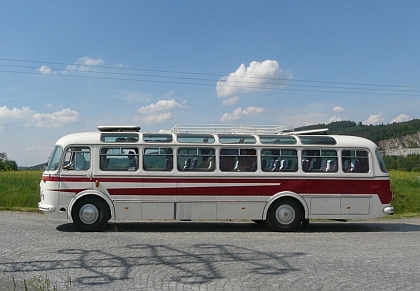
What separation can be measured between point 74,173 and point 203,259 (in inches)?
218

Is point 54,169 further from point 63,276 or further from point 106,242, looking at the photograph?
point 63,276

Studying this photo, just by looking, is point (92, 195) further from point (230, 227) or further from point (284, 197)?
point (284, 197)

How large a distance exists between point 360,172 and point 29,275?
957cm

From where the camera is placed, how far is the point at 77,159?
1330 centimetres

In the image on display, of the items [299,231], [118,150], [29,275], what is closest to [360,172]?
[299,231]

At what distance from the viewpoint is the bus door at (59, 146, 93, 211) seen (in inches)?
514

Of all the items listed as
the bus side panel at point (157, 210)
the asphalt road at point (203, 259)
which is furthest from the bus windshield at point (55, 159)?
the bus side panel at point (157, 210)

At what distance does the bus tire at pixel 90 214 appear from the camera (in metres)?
13.1

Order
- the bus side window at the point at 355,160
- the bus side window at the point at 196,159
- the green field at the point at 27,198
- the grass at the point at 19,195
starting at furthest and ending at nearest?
1. the green field at the point at 27,198
2. the grass at the point at 19,195
3. the bus side window at the point at 355,160
4. the bus side window at the point at 196,159

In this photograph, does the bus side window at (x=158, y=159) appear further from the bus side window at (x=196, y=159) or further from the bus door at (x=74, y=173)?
Answer: the bus door at (x=74, y=173)

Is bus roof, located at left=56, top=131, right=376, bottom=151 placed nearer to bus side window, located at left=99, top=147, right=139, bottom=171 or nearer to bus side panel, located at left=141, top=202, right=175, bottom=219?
bus side window, located at left=99, top=147, right=139, bottom=171

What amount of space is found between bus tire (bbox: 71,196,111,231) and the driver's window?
859 millimetres

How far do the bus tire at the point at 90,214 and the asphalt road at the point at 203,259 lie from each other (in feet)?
0.98

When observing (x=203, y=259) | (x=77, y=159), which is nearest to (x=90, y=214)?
(x=77, y=159)
